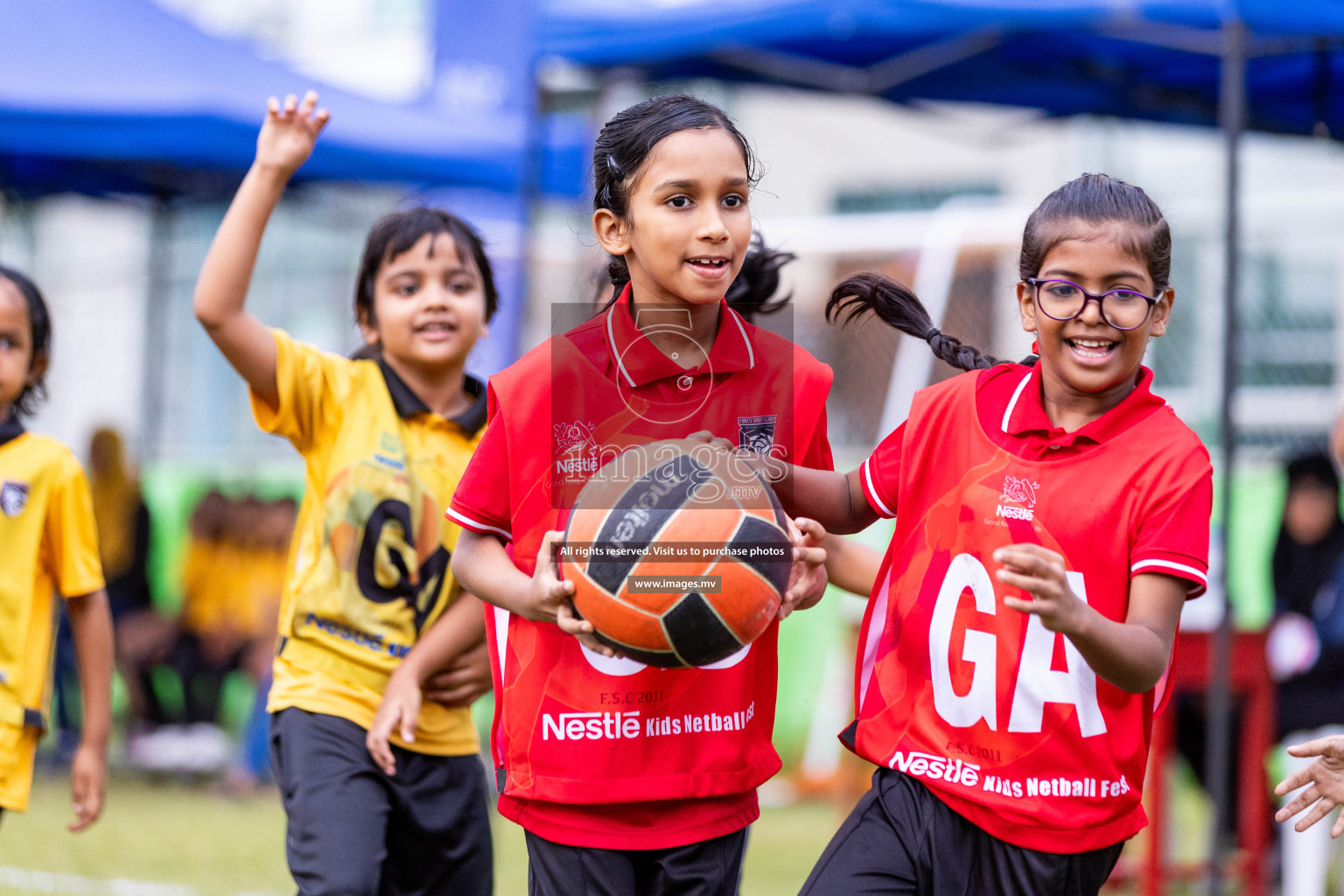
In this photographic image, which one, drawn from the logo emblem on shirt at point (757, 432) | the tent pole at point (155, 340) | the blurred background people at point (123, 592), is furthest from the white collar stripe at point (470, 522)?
the tent pole at point (155, 340)

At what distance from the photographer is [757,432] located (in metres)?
2.64

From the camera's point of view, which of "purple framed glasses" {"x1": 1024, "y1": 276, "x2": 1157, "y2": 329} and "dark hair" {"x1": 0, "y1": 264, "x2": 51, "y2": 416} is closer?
"purple framed glasses" {"x1": 1024, "y1": 276, "x2": 1157, "y2": 329}

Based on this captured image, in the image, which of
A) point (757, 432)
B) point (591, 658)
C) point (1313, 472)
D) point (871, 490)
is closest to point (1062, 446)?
point (871, 490)

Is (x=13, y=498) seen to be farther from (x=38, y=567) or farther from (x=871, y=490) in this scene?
(x=871, y=490)

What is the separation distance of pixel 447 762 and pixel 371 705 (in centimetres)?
24

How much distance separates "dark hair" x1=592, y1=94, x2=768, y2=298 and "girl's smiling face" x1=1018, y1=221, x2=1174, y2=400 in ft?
1.89

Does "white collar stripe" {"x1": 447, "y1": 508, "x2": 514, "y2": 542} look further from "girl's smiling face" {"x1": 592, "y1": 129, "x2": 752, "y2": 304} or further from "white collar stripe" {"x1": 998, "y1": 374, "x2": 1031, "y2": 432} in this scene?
"white collar stripe" {"x1": 998, "y1": 374, "x2": 1031, "y2": 432}

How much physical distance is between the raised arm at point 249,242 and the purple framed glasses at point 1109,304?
1579 millimetres

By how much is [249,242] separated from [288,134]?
0.26 m

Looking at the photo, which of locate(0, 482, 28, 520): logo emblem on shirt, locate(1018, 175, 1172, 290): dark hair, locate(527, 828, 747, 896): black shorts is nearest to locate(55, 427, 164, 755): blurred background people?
locate(0, 482, 28, 520): logo emblem on shirt

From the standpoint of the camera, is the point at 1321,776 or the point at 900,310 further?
the point at 900,310

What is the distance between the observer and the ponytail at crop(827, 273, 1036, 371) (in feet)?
9.79

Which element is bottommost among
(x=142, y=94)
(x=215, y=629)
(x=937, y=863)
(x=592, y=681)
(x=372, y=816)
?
(x=215, y=629)

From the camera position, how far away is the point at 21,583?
11.2 feet
